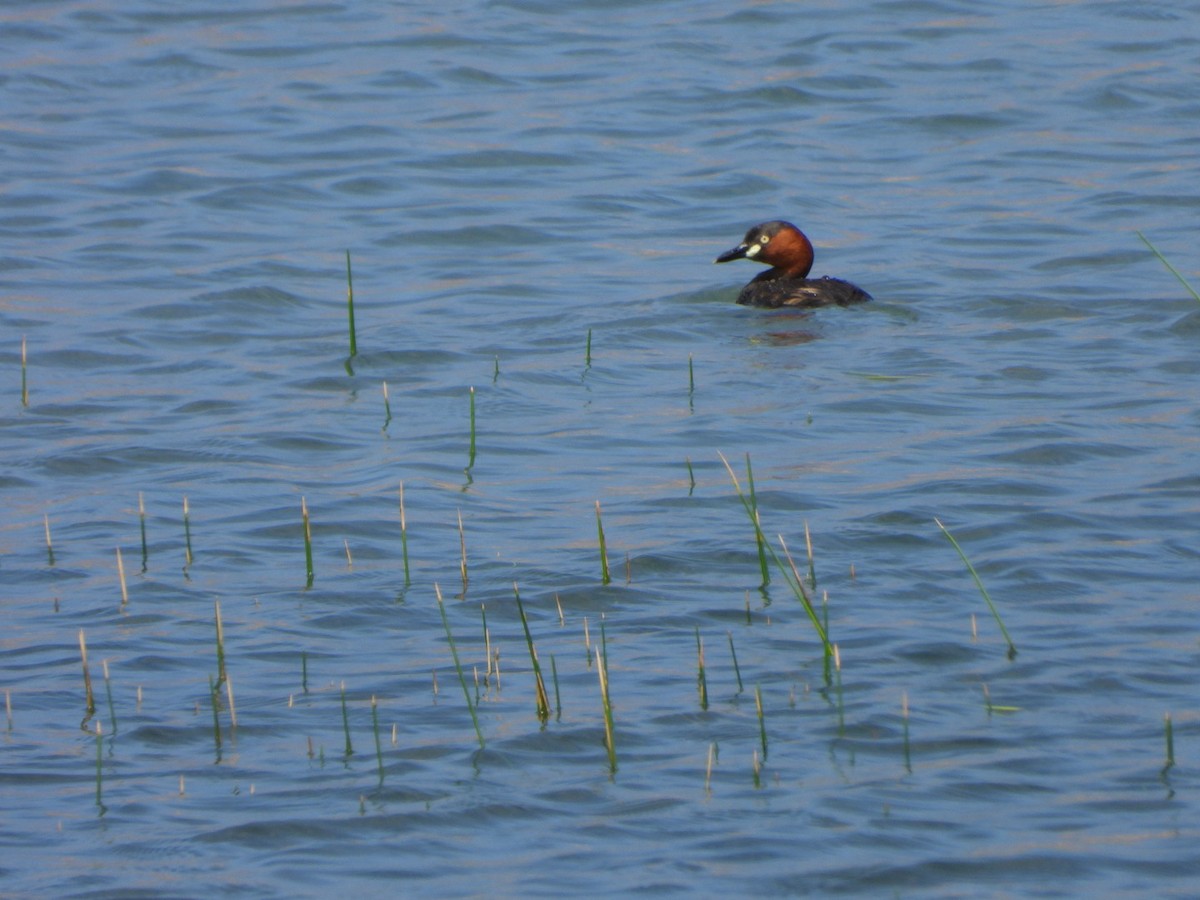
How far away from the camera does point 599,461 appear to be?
28.2 ft

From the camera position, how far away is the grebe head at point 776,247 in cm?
1189

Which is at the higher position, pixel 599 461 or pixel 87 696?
pixel 87 696

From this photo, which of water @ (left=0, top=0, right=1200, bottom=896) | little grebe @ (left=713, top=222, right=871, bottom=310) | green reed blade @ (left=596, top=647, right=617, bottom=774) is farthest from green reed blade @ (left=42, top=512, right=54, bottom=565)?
little grebe @ (left=713, top=222, right=871, bottom=310)

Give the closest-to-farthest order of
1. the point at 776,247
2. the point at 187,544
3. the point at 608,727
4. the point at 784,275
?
the point at 608,727 < the point at 187,544 < the point at 776,247 < the point at 784,275

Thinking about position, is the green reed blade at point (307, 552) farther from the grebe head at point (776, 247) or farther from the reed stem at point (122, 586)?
the grebe head at point (776, 247)

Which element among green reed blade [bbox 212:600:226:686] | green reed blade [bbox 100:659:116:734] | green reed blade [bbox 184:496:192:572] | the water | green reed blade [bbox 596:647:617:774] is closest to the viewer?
the water

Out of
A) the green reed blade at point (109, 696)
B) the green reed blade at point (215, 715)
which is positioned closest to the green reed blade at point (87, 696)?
the green reed blade at point (109, 696)

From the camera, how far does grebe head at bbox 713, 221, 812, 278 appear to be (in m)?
11.9

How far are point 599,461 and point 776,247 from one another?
3664mm

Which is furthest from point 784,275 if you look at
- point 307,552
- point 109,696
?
point 109,696

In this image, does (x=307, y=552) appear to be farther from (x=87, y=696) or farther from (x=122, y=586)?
(x=87, y=696)

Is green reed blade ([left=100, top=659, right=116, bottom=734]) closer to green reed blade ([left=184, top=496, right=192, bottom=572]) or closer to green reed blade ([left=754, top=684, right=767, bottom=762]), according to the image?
green reed blade ([left=184, top=496, right=192, bottom=572])

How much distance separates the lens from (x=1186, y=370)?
9766mm

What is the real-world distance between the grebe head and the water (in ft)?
1.19
